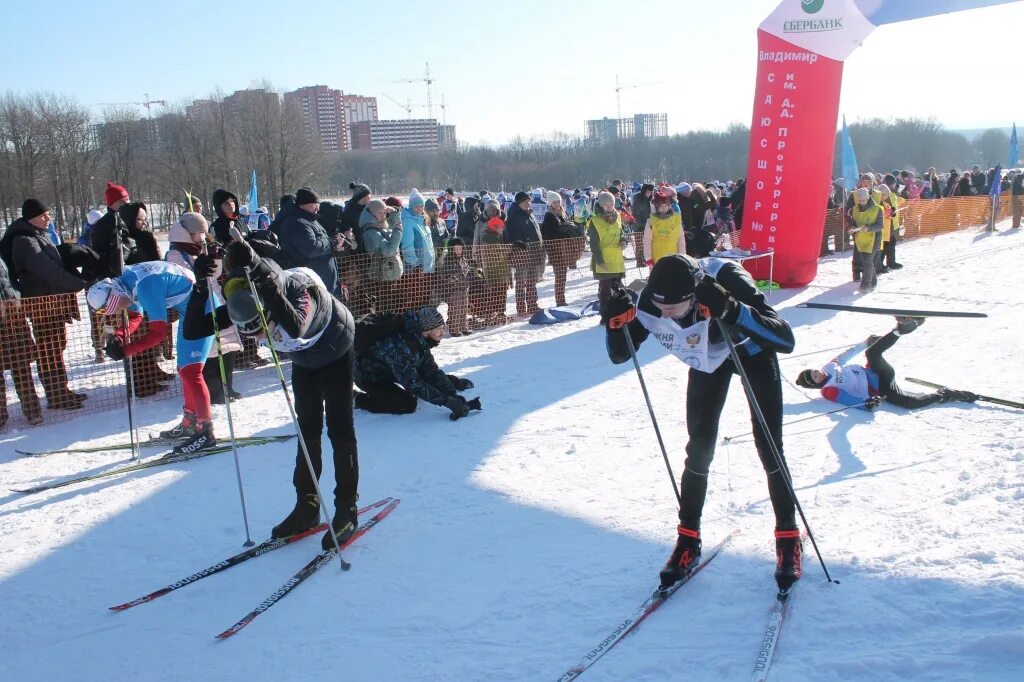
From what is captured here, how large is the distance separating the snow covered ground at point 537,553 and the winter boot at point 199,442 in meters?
0.21

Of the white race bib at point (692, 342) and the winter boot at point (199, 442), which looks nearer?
the white race bib at point (692, 342)

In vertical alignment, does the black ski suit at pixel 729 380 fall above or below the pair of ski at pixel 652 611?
above

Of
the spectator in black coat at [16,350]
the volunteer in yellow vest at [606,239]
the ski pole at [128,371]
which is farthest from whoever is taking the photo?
the volunteer in yellow vest at [606,239]

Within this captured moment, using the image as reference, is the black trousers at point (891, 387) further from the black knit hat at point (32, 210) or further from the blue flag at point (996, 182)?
the blue flag at point (996, 182)

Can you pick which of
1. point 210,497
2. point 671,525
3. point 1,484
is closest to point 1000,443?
point 671,525

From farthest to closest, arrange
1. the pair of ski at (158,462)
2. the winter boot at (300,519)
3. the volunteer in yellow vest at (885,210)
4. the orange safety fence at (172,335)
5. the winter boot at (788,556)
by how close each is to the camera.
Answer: the volunteer in yellow vest at (885,210) → the orange safety fence at (172,335) → the pair of ski at (158,462) → the winter boot at (300,519) → the winter boot at (788,556)

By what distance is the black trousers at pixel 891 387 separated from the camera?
633cm

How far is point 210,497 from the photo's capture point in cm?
535

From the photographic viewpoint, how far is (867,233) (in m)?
12.0

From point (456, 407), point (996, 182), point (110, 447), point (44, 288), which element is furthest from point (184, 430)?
point (996, 182)

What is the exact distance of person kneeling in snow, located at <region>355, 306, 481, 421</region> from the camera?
6.82m

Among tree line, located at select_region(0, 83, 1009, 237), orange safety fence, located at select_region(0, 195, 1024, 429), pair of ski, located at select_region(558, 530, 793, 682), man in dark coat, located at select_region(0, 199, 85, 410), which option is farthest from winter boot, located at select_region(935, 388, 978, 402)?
tree line, located at select_region(0, 83, 1009, 237)

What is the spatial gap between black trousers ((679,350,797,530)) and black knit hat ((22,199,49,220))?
651 centimetres

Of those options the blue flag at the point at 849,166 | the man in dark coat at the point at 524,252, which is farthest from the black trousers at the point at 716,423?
the blue flag at the point at 849,166
